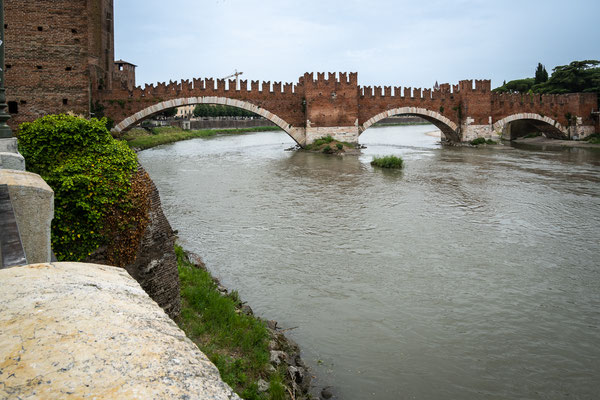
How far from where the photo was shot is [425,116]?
1174 inches

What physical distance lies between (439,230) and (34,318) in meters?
8.71

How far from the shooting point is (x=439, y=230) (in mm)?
9594

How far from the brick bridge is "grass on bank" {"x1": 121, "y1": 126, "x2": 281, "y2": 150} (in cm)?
274

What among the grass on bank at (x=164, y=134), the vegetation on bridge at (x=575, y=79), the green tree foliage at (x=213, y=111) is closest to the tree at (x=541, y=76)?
the vegetation on bridge at (x=575, y=79)

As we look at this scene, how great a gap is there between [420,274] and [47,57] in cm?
2032

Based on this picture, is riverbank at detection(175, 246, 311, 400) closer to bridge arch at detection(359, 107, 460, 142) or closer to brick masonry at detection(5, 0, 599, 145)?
brick masonry at detection(5, 0, 599, 145)

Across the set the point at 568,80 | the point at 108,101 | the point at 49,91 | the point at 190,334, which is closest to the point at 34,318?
the point at 190,334

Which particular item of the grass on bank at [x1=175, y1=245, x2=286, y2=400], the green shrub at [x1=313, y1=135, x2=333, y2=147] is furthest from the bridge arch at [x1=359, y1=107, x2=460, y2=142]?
the grass on bank at [x1=175, y1=245, x2=286, y2=400]

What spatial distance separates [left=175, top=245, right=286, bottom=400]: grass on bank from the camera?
4059 mm

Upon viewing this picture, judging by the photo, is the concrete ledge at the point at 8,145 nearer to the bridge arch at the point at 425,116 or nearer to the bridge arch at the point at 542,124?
the bridge arch at the point at 425,116

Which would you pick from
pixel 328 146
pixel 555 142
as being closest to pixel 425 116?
pixel 328 146

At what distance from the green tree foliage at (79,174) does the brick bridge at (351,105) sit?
68.1ft

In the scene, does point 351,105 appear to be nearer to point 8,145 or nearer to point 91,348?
point 8,145

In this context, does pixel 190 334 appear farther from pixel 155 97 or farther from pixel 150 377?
pixel 155 97
